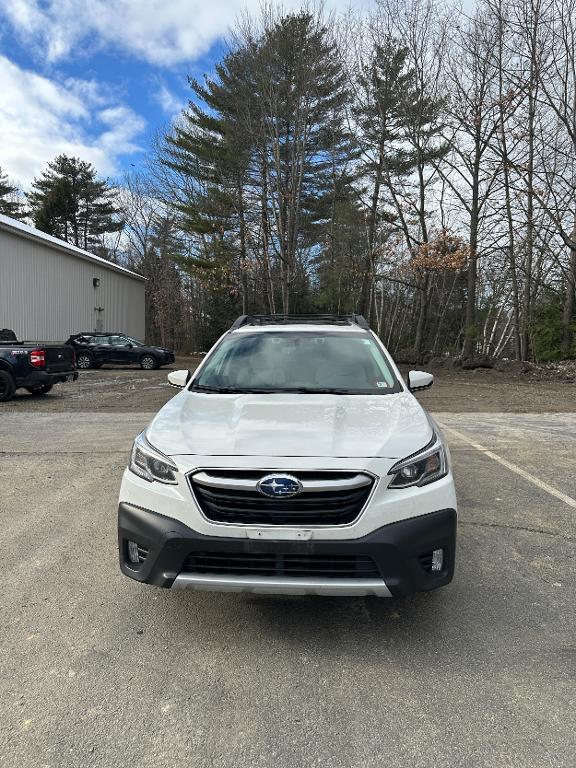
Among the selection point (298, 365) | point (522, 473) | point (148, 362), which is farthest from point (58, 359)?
point (148, 362)

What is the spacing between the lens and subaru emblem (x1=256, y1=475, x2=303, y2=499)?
2.78m

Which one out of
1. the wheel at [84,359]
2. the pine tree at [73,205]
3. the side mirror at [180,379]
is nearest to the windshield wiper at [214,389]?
the side mirror at [180,379]

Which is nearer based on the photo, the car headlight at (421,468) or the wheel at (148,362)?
the car headlight at (421,468)

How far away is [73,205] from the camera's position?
50.2 m

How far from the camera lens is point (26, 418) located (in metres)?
10.7

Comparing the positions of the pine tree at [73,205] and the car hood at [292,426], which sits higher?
the pine tree at [73,205]

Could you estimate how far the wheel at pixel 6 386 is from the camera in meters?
12.4

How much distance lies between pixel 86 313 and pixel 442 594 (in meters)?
29.8

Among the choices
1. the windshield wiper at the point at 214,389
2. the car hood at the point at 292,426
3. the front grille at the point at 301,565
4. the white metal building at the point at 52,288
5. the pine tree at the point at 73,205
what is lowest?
the front grille at the point at 301,565

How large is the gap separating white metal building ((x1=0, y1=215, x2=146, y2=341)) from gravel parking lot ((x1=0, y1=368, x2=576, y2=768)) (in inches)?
853

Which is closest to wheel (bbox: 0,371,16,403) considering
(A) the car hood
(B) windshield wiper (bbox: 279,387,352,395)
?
(A) the car hood

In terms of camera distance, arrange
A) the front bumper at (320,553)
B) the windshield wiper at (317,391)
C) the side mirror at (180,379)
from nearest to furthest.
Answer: the front bumper at (320,553) → the windshield wiper at (317,391) → the side mirror at (180,379)

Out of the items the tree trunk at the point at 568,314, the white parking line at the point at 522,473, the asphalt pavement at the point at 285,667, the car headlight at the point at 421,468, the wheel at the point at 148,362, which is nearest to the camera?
the asphalt pavement at the point at 285,667

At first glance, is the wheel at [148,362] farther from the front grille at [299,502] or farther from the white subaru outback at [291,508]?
the front grille at [299,502]
